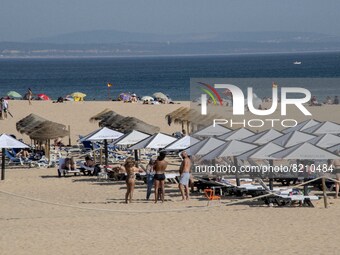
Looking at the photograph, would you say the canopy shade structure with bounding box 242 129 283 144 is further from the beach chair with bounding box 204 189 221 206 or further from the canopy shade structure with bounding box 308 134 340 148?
the beach chair with bounding box 204 189 221 206

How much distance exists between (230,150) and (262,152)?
3.42ft

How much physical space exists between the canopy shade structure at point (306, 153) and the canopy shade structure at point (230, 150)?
57.5 inches

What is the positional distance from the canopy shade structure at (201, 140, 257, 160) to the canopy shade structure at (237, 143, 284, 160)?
541 millimetres

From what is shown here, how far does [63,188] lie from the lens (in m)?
22.1

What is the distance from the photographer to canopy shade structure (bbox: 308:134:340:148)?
69.1 ft

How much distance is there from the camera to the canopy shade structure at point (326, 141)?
21062 mm

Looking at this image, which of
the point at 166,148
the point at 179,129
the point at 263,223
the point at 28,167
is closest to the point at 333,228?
the point at 263,223

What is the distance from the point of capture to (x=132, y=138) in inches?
1025

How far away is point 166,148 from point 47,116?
66.2 ft

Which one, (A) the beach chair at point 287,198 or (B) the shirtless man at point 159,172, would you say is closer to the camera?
(A) the beach chair at point 287,198

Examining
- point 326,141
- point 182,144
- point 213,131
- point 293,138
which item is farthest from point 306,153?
point 213,131

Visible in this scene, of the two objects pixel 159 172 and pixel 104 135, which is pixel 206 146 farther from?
pixel 104 135

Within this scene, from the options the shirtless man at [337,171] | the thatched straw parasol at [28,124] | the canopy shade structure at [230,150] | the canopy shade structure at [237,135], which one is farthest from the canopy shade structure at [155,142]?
the thatched straw parasol at [28,124]

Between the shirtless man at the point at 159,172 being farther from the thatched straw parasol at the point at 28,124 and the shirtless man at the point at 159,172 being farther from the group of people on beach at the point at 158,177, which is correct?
the thatched straw parasol at the point at 28,124
